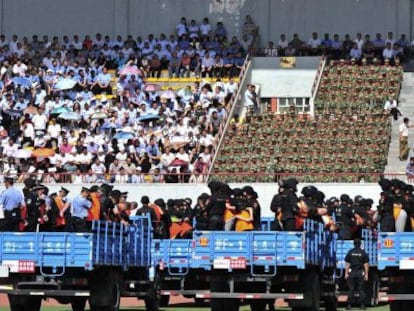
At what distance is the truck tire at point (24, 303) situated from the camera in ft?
87.9

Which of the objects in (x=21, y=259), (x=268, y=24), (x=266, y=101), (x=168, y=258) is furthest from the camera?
(x=268, y=24)

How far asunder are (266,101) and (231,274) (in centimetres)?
2900

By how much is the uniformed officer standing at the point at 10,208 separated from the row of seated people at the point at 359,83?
2480 centimetres

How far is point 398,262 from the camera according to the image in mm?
26484

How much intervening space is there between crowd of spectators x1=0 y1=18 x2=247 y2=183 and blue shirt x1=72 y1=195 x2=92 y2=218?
19.7 metres

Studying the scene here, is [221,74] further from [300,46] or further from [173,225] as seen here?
[173,225]

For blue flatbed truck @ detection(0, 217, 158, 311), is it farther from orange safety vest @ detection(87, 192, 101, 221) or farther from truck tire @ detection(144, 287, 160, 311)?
truck tire @ detection(144, 287, 160, 311)

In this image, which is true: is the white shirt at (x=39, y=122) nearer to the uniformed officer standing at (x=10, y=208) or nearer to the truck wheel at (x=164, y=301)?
the truck wheel at (x=164, y=301)

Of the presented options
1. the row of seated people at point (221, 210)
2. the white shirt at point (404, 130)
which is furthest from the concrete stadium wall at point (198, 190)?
the row of seated people at point (221, 210)

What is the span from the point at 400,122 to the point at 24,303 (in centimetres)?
2571

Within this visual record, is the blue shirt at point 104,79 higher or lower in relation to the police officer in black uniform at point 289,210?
higher

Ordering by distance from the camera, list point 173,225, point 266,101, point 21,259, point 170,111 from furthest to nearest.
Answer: point 266,101
point 170,111
point 173,225
point 21,259

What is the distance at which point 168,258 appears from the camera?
29984 mm

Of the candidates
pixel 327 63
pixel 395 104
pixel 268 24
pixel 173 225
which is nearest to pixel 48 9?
pixel 268 24
